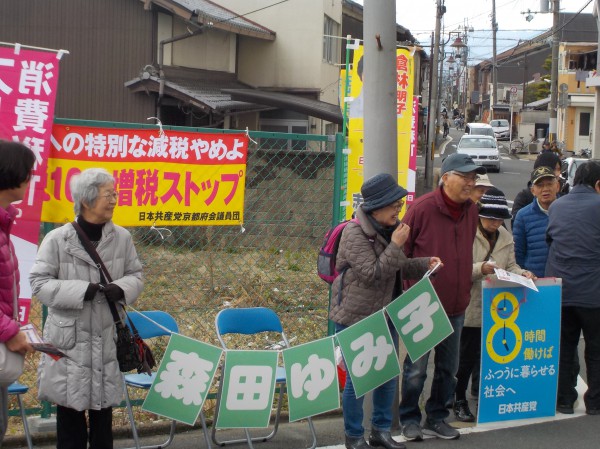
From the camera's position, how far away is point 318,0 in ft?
72.6

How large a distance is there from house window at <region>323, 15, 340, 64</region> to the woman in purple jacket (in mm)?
19362

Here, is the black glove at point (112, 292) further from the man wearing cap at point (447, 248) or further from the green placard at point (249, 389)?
the man wearing cap at point (447, 248)

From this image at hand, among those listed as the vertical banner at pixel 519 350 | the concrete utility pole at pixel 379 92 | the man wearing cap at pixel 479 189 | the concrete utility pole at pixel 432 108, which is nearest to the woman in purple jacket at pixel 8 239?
the concrete utility pole at pixel 379 92

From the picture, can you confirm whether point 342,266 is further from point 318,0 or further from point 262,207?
point 318,0

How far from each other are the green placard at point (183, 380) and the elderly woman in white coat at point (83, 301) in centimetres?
49

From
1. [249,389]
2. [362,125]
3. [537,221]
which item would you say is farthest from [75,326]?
[537,221]

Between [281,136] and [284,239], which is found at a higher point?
[281,136]

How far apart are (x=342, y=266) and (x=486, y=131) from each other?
40168 millimetres

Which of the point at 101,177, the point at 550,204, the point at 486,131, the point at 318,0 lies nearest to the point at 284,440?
the point at 101,177

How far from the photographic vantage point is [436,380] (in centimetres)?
556

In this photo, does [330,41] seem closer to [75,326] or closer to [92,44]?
[92,44]

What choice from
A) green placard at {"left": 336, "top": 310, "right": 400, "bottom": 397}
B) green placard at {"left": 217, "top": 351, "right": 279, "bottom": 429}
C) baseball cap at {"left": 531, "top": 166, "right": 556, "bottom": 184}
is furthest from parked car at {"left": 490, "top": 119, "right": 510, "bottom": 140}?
green placard at {"left": 217, "top": 351, "right": 279, "bottom": 429}

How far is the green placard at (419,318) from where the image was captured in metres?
5.04

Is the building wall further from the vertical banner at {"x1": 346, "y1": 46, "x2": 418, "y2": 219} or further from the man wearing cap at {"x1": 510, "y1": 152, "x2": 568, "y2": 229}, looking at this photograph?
the man wearing cap at {"x1": 510, "y1": 152, "x2": 568, "y2": 229}
